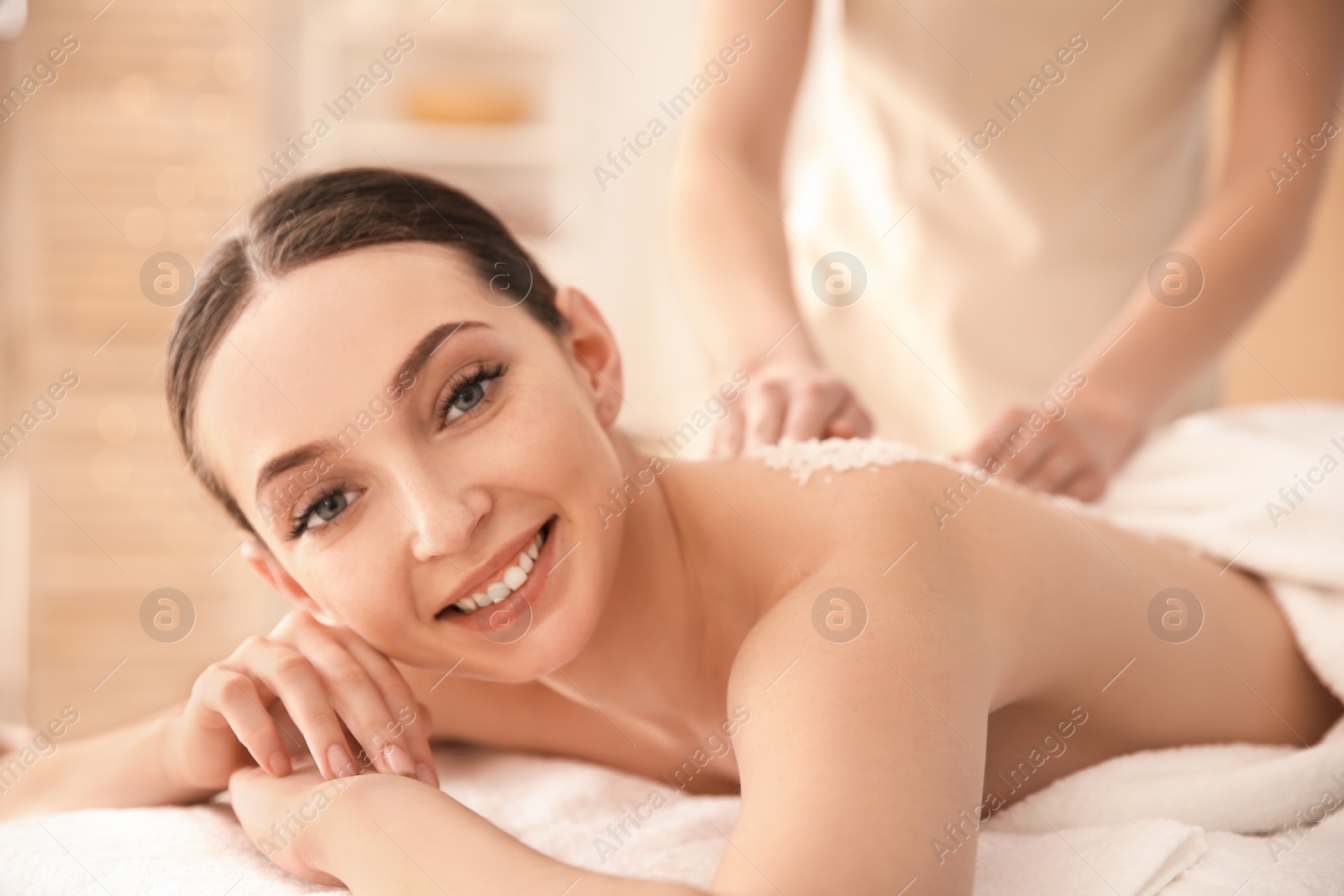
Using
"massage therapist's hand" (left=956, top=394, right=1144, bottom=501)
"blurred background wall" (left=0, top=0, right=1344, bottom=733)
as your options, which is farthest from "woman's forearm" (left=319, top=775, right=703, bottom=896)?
"blurred background wall" (left=0, top=0, right=1344, bottom=733)

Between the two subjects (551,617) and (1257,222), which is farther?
(1257,222)

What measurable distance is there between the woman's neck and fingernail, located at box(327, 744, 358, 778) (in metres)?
0.23

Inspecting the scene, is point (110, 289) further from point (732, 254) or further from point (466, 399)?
point (466, 399)

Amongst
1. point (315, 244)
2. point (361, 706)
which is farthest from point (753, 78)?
point (361, 706)

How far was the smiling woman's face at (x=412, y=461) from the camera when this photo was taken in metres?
0.85

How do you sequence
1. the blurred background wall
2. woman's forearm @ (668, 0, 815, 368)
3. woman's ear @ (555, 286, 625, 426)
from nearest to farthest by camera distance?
woman's ear @ (555, 286, 625, 426) → woman's forearm @ (668, 0, 815, 368) → the blurred background wall

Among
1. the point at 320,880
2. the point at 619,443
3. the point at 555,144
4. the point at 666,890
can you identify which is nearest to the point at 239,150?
the point at 555,144

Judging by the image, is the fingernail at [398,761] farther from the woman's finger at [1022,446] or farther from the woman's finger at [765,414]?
the woman's finger at [1022,446]

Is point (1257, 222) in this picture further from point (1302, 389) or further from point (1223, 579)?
point (1302, 389)

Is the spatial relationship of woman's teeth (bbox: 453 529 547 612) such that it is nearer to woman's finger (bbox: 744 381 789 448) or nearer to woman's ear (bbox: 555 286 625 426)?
woman's ear (bbox: 555 286 625 426)

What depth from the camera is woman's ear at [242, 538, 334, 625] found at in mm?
1008

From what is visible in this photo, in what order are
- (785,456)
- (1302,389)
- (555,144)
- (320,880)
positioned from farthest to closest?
(555,144), (1302,389), (785,456), (320,880)

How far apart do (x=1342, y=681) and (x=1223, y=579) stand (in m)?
0.14

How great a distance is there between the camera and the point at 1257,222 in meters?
1.38
